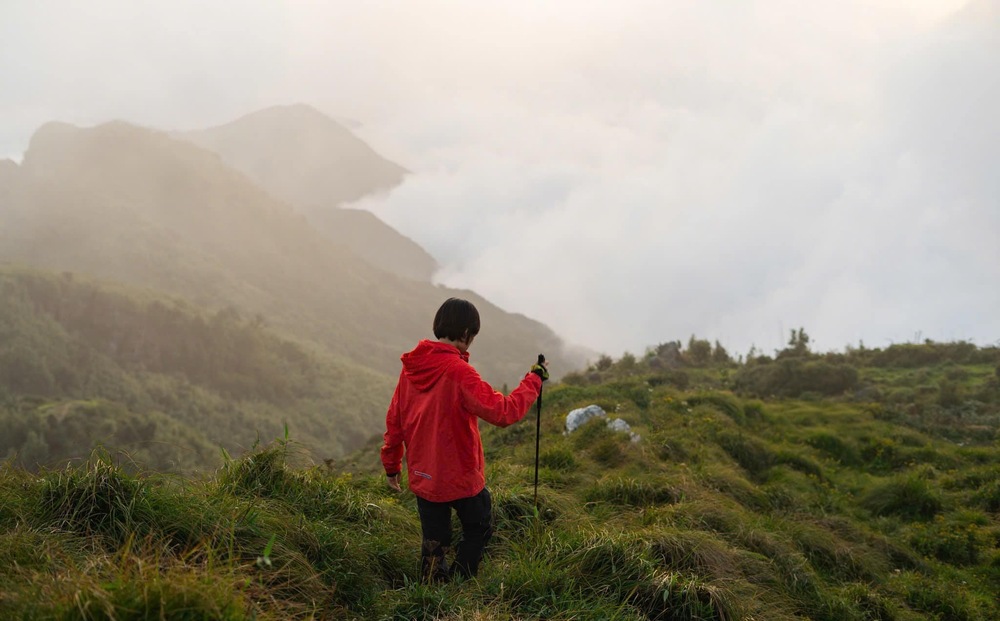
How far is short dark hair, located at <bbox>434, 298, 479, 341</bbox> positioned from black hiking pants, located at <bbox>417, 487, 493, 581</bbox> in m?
1.04

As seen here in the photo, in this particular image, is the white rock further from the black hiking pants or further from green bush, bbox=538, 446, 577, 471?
the black hiking pants

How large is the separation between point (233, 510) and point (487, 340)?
196 meters

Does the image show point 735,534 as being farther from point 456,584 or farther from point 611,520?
point 456,584

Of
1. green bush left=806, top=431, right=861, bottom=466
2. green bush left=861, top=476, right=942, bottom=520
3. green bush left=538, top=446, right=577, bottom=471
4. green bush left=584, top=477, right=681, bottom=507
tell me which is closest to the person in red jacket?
green bush left=584, top=477, right=681, bottom=507

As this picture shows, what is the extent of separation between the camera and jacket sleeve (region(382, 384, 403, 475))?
162 inches

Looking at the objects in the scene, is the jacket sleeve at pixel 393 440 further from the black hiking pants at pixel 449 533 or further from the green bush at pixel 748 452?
the green bush at pixel 748 452

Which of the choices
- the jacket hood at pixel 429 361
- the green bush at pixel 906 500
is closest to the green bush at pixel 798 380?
the green bush at pixel 906 500

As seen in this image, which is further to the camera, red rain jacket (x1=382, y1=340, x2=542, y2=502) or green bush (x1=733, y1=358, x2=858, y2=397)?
green bush (x1=733, y1=358, x2=858, y2=397)

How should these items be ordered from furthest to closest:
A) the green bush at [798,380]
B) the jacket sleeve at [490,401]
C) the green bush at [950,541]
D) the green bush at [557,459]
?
the green bush at [798,380], the green bush at [557,459], the green bush at [950,541], the jacket sleeve at [490,401]

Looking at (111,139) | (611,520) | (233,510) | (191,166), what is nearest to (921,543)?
(611,520)

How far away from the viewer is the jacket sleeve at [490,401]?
11.9 ft

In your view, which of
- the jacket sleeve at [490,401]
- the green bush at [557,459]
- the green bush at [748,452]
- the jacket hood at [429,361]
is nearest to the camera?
the jacket sleeve at [490,401]

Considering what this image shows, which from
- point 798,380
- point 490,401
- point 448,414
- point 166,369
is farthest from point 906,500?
point 166,369

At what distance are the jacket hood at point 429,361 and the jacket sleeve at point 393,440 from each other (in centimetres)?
29
